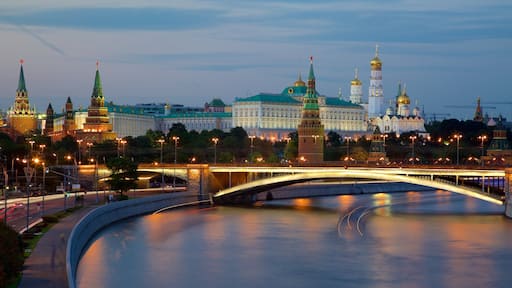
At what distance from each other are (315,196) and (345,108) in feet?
332

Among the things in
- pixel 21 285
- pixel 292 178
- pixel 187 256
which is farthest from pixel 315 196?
pixel 21 285

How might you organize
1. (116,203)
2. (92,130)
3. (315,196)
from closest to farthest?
(116,203), (315,196), (92,130)

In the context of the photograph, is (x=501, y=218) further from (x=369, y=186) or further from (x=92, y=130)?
(x=92, y=130)

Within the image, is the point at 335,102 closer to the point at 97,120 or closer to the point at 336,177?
the point at 97,120

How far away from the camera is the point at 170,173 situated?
76312 millimetres

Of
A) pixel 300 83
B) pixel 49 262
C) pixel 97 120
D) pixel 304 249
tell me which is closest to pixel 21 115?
pixel 97 120

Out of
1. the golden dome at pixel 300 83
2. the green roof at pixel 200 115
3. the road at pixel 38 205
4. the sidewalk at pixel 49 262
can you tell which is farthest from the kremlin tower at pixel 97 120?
the sidewalk at pixel 49 262

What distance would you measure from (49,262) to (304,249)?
1504 cm

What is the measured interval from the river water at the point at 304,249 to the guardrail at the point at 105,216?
56cm

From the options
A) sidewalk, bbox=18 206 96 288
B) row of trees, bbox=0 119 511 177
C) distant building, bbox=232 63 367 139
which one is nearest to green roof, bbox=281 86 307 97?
distant building, bbox=232 63 367 139

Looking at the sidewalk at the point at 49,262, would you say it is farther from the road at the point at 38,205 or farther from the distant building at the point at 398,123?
the distant building at the point at 398,123

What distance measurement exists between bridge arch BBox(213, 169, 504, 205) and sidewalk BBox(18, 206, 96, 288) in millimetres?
23790

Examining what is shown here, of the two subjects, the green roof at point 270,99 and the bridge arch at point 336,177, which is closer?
the bridge arch at point 336,177

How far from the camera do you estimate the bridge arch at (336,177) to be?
201ft
